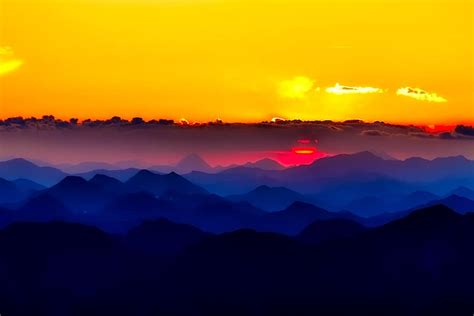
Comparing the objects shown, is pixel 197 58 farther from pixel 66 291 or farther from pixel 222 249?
pixel 66 291

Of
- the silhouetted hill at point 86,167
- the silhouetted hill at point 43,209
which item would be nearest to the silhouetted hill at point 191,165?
the silhouetted hill at point 86,167

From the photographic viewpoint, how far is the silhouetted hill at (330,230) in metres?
12.3

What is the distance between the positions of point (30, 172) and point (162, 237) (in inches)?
75.2

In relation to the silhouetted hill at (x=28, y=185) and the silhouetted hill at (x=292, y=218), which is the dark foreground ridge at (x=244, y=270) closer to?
the silhouetted hill at (x=292, y=218)

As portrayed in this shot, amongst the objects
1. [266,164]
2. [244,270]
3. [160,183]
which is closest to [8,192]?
[160,183]

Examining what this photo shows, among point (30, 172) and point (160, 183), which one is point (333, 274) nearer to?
point (160, 183)

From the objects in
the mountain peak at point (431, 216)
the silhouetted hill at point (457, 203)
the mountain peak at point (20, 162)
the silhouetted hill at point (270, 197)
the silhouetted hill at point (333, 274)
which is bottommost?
the silhouetted hill at point (333, 274)

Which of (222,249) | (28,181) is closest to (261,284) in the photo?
(222,249)

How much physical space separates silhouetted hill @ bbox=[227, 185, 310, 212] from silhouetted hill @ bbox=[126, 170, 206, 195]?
545 mm

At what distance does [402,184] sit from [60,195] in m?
4.29

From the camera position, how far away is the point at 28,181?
12.7 metres

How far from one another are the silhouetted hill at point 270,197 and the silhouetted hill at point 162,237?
670 millimetres

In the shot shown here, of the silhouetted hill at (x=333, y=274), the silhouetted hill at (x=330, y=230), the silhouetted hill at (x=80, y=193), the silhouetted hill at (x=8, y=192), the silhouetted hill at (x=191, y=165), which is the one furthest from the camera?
the silhouetted hill at (x=8, y=192)

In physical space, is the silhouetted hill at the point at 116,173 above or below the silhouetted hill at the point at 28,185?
above
